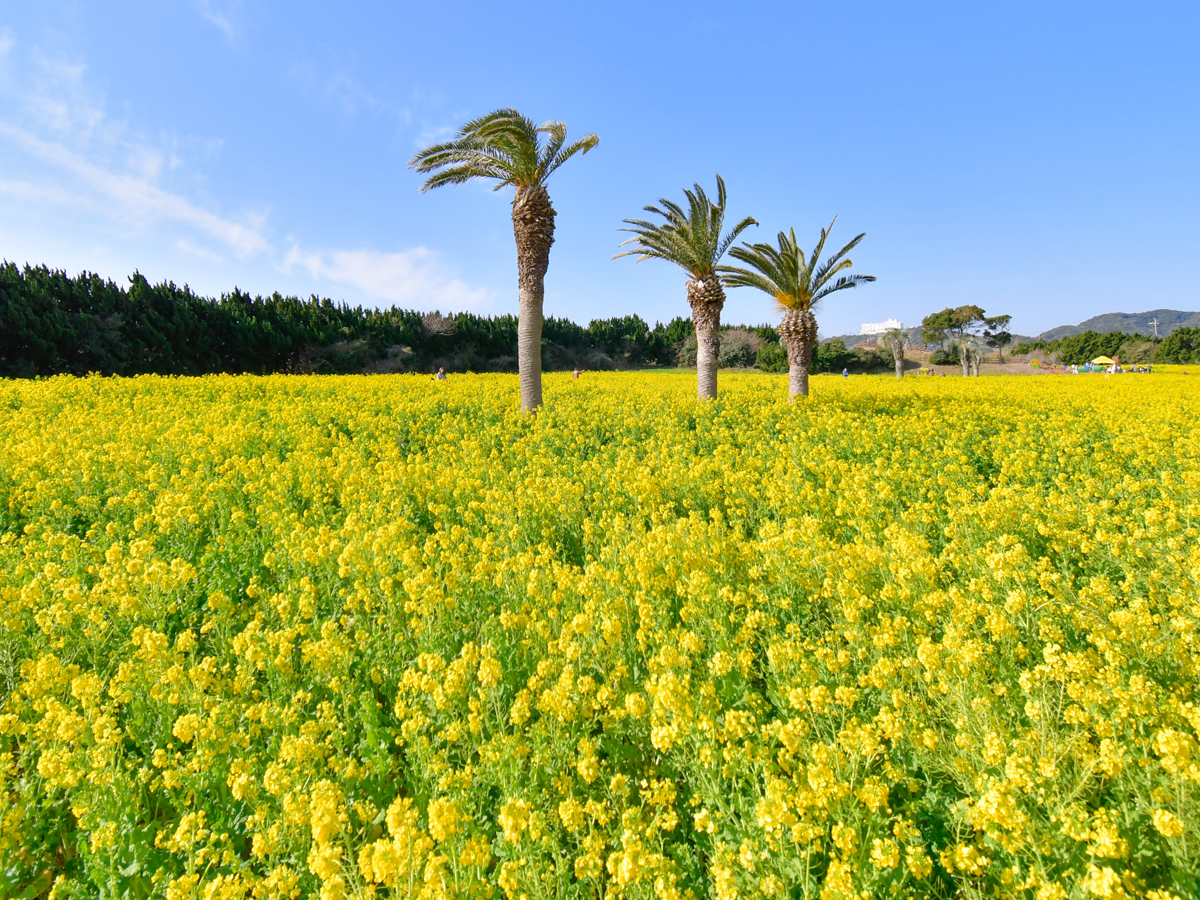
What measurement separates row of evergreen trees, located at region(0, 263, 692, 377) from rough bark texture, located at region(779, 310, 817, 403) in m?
34.6

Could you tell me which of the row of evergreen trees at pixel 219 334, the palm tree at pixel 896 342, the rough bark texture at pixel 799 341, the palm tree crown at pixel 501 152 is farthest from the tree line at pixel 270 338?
the rough bark texture at pixel 799 341

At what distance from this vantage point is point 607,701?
2746mm

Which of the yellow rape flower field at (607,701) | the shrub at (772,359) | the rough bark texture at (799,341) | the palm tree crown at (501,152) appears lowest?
the yellow rape flower field at (607,701)

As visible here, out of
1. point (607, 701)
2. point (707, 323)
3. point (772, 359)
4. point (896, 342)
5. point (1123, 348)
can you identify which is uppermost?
point (896, 342)

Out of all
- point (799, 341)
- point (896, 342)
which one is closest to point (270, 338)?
point (799, 341)

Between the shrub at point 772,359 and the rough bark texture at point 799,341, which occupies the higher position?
the shrub at point 772,359

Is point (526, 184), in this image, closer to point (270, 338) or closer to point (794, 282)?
point (794, 282)

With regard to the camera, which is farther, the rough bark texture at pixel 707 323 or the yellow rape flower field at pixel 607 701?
the rough bark texture at pixel 707 323

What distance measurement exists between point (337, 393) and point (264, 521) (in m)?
13.7

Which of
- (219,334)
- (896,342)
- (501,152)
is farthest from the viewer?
(896,342)

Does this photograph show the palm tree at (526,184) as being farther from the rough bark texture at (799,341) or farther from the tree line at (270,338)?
the tree line at (270,338)

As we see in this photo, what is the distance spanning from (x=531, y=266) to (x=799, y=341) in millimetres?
9665

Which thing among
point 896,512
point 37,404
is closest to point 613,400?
point 896,512

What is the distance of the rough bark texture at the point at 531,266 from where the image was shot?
14.9m
